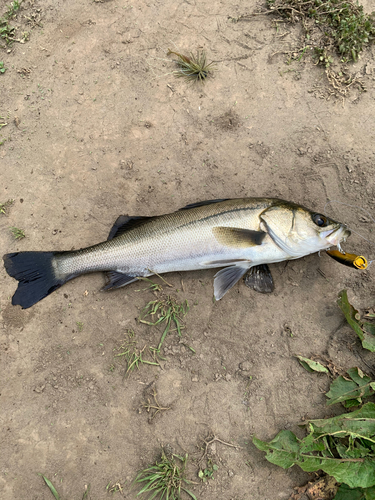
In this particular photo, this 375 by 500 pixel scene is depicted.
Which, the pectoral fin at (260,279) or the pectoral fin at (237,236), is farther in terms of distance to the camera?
the pectoral fin at (260,279)

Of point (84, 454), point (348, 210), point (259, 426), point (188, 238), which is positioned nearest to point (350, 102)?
point (348, 210)

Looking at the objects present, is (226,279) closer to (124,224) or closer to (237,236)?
(237,236)

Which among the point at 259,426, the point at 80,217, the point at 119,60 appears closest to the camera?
the point at 259,426

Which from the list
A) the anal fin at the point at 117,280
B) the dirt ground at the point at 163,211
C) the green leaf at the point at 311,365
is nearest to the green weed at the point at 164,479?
the dirt ground at the point at 163,211

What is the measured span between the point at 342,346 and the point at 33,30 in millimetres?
5946

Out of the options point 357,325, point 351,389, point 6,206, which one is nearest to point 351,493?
point 351,389

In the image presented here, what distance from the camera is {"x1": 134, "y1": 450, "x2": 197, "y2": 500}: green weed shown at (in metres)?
3.34

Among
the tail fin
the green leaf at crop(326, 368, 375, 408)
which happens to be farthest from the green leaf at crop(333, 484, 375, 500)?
the tail fin

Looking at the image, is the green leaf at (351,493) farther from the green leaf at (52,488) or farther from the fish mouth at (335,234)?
the green leaf at (52,488)

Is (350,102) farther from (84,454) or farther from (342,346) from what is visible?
(84,454)

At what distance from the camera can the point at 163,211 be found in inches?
158

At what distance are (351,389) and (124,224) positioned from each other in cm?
319

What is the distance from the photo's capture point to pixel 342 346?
3660mm

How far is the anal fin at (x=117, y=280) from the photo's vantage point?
146 inches
